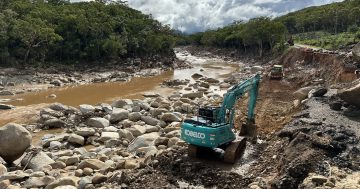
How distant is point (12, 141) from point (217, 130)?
9113mm

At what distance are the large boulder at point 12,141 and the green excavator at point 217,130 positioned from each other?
7.29 meters

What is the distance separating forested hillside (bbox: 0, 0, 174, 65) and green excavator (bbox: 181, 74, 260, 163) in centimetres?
3787

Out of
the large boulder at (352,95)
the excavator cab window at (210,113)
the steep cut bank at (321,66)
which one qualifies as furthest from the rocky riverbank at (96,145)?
the steep cut bank at (321,66)

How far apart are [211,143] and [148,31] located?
61.3m

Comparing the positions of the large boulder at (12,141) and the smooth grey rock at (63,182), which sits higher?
the large boulder at (12,141)

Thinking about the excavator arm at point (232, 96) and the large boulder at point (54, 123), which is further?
the large boulder at point (54, 123)

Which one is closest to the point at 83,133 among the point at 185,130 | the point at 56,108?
the point at 56,108

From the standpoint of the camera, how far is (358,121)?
55.9ft

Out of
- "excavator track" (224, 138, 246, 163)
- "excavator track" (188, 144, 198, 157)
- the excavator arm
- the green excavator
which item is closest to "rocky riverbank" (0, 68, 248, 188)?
"excavator track" (188, 144, 198, 157)

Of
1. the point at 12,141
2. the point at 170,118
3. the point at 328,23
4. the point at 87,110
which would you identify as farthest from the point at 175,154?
the point at 328,23

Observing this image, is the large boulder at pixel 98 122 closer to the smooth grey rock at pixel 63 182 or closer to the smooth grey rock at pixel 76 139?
the smooth grey rock at pixel 76 139

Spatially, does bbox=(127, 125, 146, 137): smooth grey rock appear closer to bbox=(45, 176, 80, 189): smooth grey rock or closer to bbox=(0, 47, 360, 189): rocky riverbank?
bbox=(0, 47, 360, 189): rocky riverbank

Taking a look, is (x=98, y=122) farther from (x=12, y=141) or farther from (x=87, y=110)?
(x=12, y=141)

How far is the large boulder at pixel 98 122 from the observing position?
2516 cm
